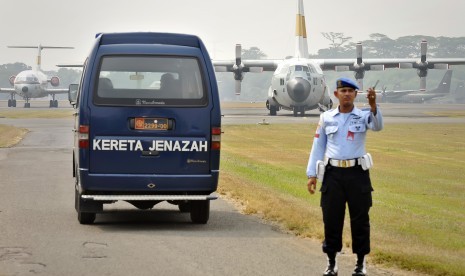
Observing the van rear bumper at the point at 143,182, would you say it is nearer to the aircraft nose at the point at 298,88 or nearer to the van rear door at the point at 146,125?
the van rear door at the point at 146,125

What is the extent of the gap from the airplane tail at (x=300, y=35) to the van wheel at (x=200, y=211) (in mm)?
57558

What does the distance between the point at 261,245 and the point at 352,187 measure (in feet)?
8.62

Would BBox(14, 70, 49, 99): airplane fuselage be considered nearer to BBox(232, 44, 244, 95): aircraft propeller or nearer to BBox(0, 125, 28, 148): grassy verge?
BBox(232, 44, 244, 95): aircraft propeller

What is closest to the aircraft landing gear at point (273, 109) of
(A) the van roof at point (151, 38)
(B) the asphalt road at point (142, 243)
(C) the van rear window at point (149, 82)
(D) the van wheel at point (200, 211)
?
(B) the asphalt road at point (142, 243)

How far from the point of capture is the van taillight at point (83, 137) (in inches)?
494

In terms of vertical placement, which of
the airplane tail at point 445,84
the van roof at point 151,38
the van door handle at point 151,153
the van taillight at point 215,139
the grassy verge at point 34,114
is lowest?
the airplane tail at point 445,84

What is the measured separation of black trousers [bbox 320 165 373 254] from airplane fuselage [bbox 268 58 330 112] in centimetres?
5083

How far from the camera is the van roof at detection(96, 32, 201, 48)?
13125mm

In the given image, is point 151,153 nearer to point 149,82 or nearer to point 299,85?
point 149,82

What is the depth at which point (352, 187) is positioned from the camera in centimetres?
902

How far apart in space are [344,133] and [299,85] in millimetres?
50840

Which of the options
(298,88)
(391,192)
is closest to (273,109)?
(298,88)

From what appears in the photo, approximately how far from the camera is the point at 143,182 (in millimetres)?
12609

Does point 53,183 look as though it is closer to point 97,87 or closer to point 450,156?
point 97,87
